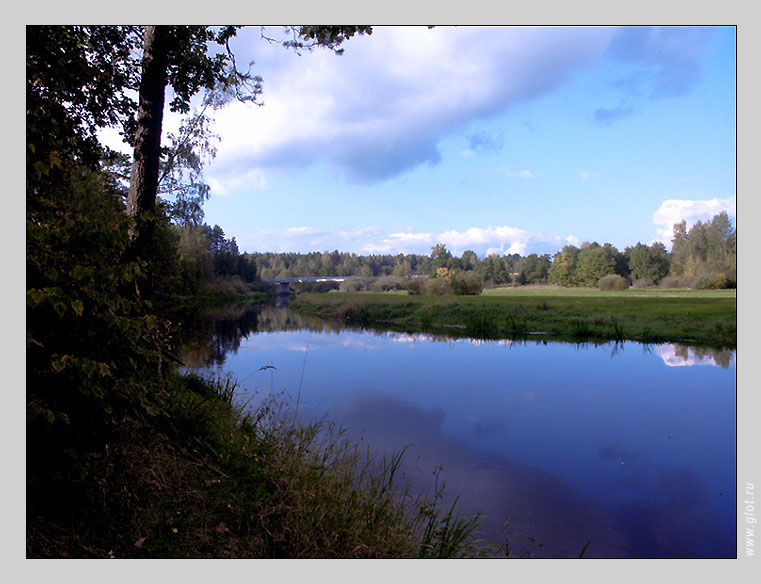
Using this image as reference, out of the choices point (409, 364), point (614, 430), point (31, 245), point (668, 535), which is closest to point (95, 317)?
point (31, 245)

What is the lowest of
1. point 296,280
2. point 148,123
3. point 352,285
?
point 352,285

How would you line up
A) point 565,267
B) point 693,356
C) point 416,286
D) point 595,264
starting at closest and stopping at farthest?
point 693,356 < point 595,264 < point 565,267 < point 416,286

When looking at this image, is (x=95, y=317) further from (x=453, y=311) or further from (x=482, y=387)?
(x=453, y=311)

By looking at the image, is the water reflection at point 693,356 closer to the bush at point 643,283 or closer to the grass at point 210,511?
the bush at point 643,283

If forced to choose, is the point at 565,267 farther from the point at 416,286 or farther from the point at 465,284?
the point at 416,286

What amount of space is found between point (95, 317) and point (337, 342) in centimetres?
1539

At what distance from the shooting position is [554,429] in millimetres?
7570

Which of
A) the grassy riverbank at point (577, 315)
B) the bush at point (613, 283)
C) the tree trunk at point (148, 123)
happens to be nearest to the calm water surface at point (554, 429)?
the grassy riverbank at point (577, 315)

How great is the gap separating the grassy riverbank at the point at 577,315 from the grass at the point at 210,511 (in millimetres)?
10905

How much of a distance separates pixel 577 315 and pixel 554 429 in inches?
617

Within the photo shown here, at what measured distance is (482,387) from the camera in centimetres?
1062

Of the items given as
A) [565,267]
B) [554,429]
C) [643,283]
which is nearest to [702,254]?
[643,283]

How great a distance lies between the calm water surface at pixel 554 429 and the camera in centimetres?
470

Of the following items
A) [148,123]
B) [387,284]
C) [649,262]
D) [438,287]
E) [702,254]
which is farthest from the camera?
[387,284]
